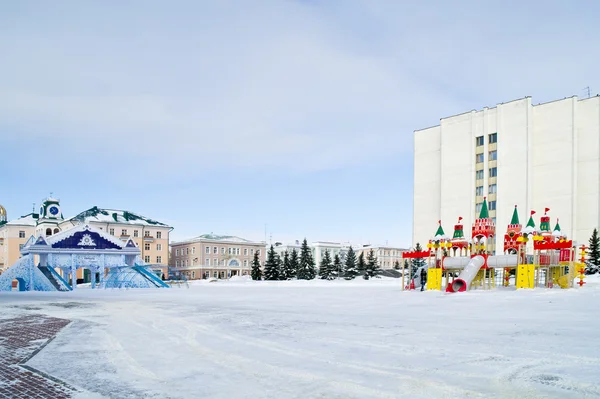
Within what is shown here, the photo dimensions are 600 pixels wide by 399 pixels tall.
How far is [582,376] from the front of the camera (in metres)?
7.39

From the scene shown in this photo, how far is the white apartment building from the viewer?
182 feet

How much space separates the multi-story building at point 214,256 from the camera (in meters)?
92.3

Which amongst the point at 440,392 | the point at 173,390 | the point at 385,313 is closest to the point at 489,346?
the point at 440,392

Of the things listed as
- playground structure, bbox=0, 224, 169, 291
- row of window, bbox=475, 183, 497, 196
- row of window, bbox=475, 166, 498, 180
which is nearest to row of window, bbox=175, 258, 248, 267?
playground structure, bbox=0, 224, 169, 291

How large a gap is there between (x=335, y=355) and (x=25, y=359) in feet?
→ 19.7

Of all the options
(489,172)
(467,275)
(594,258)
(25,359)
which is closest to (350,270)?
(489,172)

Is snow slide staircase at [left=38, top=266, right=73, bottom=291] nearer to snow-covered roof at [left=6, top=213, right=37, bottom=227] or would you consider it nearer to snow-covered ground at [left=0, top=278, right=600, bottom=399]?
snow-covered ground at [left=0, top=278, right=600, bottom=399]

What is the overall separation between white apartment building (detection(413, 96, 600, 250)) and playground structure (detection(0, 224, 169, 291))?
131 feet

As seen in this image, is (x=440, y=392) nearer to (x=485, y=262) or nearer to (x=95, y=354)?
(x=95, y=354)

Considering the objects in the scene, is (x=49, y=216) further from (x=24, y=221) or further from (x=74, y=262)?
(x=74, y=262)

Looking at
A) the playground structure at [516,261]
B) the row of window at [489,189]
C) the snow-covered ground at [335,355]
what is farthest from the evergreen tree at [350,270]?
the snow-covered ground at [335,355]

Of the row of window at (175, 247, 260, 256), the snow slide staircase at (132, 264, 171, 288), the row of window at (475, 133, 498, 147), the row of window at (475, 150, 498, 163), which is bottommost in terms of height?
the row of window at (175, 247, 260, 256)

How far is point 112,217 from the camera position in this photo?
253ft

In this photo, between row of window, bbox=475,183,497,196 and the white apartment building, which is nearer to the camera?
the white apartment building
